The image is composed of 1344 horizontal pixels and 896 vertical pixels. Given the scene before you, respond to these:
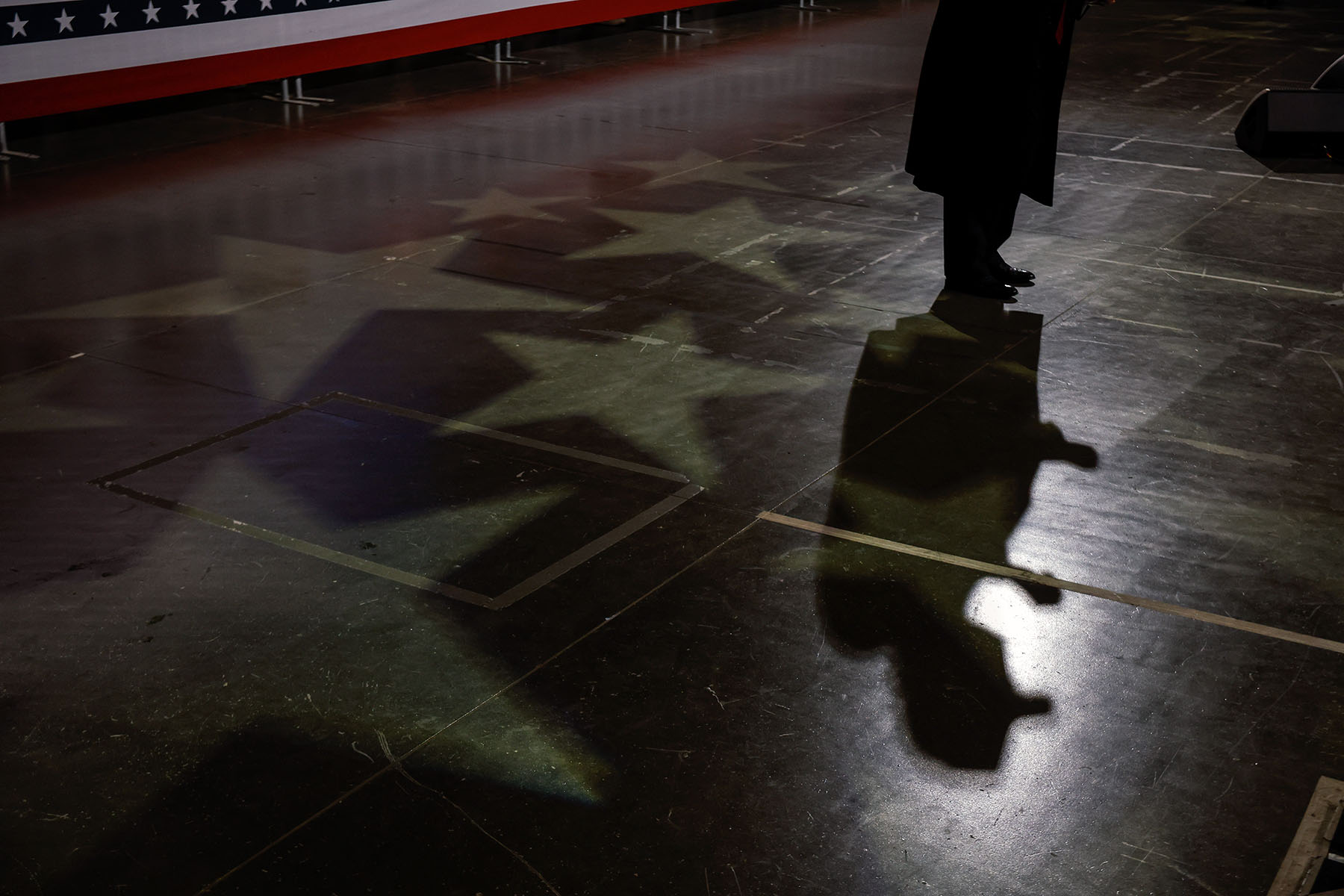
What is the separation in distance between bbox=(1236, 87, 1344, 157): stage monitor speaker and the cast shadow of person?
423cm

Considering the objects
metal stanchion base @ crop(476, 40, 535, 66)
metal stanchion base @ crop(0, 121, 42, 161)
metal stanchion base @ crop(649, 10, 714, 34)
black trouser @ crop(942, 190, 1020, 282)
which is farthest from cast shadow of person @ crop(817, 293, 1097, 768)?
metal stanchion base @ crop(649, 10, 714, 34)

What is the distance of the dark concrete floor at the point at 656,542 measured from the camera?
275cm

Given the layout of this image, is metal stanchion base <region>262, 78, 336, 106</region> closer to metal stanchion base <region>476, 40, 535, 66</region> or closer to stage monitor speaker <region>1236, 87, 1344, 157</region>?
metal stanchion base <region>476, 40, 535, 66</region>

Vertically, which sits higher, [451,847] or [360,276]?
[360,276]

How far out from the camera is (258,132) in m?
9.45

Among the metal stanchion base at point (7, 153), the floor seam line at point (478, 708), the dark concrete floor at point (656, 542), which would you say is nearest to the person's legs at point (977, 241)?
the dark concrete floor at point (656, 542)

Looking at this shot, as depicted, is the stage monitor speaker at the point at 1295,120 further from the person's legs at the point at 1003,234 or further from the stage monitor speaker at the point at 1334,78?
the person's legs at the point at 1003,234

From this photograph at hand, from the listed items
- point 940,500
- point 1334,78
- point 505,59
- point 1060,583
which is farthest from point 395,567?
point 505,59

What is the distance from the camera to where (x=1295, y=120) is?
9.09 metres

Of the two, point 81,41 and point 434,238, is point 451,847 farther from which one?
point 81,41

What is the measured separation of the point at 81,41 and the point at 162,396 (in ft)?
16.0

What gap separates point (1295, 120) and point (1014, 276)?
4001 mm

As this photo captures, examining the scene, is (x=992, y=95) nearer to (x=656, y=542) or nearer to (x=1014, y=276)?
(x=1014, y=276)

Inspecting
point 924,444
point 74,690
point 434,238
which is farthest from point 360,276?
point 74,690
